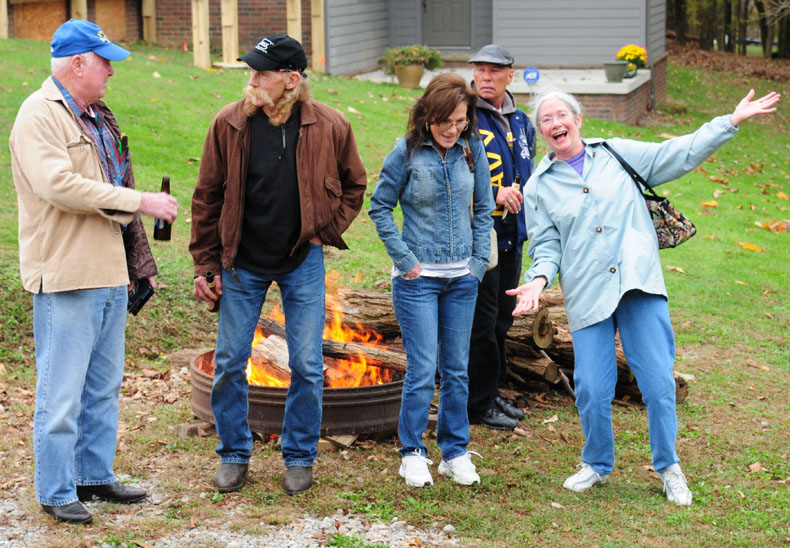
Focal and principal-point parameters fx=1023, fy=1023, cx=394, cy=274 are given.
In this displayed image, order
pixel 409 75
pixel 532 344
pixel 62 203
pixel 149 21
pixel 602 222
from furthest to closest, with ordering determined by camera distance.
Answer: pixel 149 21
pixel 409 75
pixel 532 344
pixel 602 222
pixel 62 203

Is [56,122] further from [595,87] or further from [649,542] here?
[595,87]

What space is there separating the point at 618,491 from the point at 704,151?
5.75ft

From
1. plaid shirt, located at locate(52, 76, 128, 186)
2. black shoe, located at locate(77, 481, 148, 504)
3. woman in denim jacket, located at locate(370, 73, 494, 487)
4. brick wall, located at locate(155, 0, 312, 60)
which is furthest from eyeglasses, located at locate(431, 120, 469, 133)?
brick wall, located at locate(155, 0, 312, 60)

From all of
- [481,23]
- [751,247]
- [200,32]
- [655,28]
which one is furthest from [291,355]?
[655,28]

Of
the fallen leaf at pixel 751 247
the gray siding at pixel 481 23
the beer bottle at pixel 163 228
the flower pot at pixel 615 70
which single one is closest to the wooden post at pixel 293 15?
the flower pot at pixel 615 70

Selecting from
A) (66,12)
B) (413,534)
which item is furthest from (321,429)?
(66,12)

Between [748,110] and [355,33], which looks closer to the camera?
[748,110]

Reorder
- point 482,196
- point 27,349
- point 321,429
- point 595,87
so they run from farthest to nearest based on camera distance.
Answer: point 595,87 → point 27,349 → point 321,429 → point 482,196

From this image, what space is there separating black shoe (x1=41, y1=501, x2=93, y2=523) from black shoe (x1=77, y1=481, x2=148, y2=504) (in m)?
0.25

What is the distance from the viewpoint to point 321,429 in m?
5.72

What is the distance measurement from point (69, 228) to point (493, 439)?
281 centimetres

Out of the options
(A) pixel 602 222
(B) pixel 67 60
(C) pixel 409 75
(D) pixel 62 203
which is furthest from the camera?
(C) pixel 409 75

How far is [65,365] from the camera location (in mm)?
4469

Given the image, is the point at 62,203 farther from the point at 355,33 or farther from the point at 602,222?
the point at 355,33
